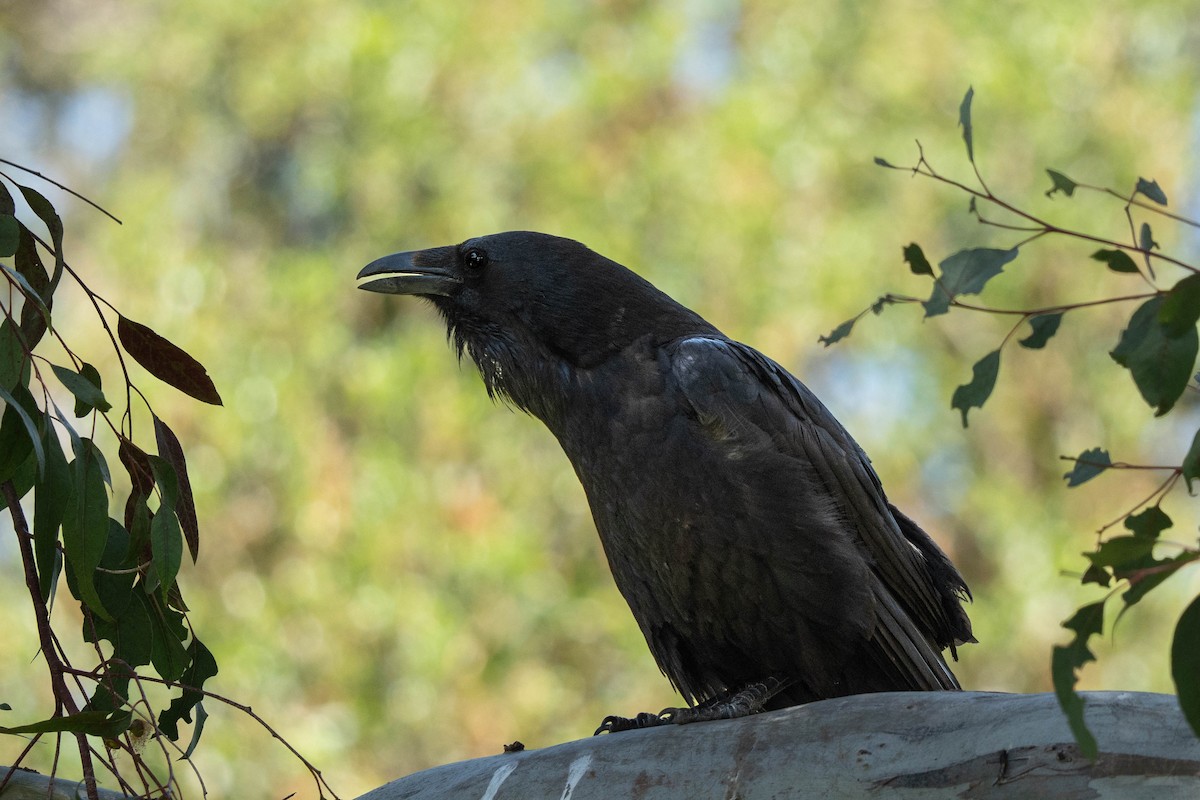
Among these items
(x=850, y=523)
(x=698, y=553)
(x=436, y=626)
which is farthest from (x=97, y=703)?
(x=436, y=626)

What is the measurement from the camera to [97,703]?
296 centimetres

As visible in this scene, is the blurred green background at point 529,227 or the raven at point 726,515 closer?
the raven at point 726,515

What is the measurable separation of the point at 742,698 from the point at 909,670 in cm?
49

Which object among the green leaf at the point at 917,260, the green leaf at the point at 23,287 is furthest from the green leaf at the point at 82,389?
the green leaf at the point at 917,260

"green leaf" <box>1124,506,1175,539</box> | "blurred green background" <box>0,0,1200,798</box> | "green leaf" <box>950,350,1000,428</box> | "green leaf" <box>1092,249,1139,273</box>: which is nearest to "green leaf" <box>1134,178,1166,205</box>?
"green leaf" <box>1092,249,1139,273</box>

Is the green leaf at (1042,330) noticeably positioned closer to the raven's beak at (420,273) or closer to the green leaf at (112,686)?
the green leaf at (112,686)

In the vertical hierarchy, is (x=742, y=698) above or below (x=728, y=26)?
below

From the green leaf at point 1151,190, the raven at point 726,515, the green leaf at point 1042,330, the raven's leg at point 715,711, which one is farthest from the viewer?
the raven at point 726,515

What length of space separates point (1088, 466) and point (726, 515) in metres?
1.59

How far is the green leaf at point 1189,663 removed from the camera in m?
1.81

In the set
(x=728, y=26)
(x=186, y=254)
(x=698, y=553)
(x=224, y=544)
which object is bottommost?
(x=698, y=553)

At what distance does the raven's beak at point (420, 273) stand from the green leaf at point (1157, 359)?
2.75 metres

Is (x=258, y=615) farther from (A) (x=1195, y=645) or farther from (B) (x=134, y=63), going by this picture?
(A) (x=1195, y=645)

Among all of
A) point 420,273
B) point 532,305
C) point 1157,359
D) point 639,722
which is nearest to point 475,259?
point 420,273
